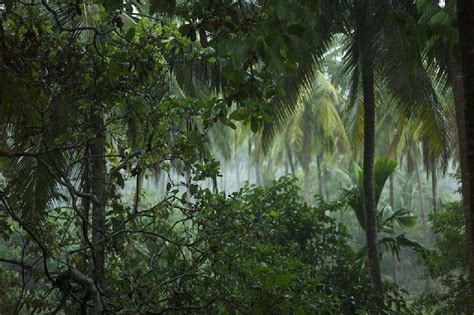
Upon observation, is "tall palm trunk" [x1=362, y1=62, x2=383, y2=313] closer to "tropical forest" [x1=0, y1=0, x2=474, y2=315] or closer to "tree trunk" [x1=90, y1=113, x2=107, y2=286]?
"tropical forest" [x1=0, y1=0, x2=474, y2=315]

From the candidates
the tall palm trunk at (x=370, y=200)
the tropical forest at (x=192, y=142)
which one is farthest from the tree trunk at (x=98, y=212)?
the tall palm trunk at (x=370, y=200)

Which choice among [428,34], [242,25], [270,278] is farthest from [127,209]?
[428,34]

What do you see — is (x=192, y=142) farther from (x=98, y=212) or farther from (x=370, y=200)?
(x=370, y=200)

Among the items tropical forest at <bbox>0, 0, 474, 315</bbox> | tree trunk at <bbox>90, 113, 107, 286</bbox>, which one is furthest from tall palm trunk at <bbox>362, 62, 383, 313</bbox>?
tree trunk at <bbox>90, 113, 107, 286</bbox>

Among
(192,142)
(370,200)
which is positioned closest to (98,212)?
(192,142)

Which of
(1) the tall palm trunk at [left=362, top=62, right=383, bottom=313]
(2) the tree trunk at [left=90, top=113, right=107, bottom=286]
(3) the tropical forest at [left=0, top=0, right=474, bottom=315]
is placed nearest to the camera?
(3) the tropical forest at [left=0, top=0, right=474, bottom=315]

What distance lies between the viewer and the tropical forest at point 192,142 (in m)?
2.92

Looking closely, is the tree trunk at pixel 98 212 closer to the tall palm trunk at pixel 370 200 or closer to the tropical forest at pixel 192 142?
the tropical forest at pixel 192 142

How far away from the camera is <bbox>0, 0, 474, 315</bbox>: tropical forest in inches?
115

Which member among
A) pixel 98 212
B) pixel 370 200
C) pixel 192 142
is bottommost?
pixel 98 212

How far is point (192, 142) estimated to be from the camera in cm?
408

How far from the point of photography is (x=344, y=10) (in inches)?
387

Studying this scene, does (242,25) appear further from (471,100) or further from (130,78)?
(130,78)

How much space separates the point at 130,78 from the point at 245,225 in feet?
5.37
